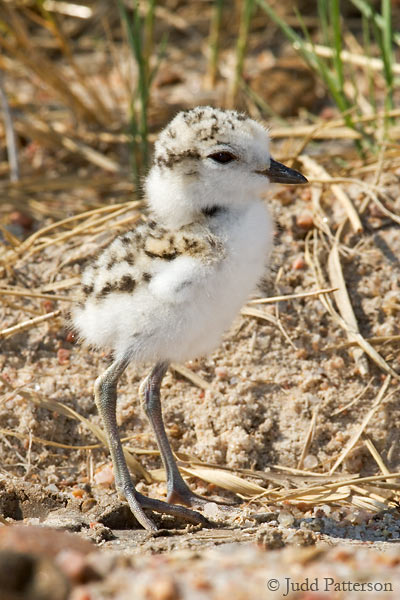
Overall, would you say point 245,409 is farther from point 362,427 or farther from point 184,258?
point 184,258

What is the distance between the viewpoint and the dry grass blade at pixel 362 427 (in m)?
3.10

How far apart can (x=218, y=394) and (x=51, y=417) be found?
2.15 ft

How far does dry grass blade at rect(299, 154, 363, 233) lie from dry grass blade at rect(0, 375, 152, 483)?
1379mm

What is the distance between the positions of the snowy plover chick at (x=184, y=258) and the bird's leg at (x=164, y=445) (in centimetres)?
14

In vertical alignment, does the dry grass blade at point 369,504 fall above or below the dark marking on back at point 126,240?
below

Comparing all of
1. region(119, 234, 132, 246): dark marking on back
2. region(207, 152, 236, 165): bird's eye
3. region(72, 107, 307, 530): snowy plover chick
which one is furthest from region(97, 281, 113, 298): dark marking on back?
region(207, 152, 236, 165): bird's eye

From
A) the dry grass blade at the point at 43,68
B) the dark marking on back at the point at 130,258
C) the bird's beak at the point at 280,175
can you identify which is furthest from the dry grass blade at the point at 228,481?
the dry grass blade at the point at 43,68

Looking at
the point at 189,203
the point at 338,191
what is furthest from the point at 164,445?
the point at 338,191

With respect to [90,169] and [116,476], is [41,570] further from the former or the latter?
[90,169]

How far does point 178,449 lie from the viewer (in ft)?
10.6

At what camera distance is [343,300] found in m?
3.44

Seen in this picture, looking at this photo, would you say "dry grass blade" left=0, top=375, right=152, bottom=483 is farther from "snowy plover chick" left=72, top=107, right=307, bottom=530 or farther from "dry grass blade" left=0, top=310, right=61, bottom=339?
"snowy plover chick" left=72, top=107, right=307, bottom=530

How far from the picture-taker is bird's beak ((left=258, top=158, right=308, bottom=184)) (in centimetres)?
278

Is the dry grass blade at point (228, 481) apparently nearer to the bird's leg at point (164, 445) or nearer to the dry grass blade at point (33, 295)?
the bird's leg at point (164, 445)
